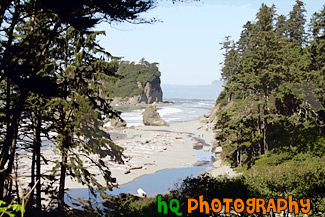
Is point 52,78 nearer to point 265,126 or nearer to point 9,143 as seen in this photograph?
point 9,143

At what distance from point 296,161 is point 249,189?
42.3 feet

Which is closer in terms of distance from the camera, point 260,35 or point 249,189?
point 249,189

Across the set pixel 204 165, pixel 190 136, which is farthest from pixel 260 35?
pixel 190 136

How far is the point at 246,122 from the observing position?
27.9 metres

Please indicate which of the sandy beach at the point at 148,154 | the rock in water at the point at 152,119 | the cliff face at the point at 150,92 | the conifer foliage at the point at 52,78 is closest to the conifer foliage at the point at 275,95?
the sandy beach at the point at 148,154

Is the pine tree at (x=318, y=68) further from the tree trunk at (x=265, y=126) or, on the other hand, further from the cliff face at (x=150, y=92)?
the cliff face at (x=150, y=92)

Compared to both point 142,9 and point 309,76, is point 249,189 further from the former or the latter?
point 309,76

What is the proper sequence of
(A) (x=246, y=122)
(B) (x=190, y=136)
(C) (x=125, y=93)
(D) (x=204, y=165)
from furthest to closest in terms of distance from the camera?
1. (C) (x=125, y=93)
2. (B) (x=190, y=136)
3. (D) (x=204, y=165)
4. (A) (x=246, y=122)

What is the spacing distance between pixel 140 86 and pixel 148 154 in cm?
11417

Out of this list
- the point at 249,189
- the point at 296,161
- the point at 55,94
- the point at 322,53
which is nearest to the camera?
the point at 55,94

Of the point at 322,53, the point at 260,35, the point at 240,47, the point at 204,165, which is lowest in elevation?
the point at 204,165

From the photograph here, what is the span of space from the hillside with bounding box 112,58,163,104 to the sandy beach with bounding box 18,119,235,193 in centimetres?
8355

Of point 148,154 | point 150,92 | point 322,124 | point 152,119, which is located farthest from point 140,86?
point 322,124

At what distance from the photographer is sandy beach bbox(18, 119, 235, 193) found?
2815 cm
